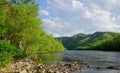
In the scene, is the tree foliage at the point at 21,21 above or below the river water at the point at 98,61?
above

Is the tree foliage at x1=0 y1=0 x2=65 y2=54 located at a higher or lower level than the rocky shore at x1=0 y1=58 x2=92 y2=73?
higher

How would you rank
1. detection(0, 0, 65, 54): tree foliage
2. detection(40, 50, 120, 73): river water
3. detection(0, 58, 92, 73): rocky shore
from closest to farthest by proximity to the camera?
detection(0, 58, 92, 73): rocky shore
detection(40, 50, 120, 73): river water
detection(0, 0, 65, 54): tree foliage

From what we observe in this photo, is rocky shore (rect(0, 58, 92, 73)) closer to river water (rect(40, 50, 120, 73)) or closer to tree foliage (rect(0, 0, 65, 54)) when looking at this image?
river water (rect(40, 50, 120, 73))

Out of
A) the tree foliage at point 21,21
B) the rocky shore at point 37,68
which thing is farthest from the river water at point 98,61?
the tree foliage at point 21,21

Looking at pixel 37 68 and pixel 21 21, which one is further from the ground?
pixel 21 21

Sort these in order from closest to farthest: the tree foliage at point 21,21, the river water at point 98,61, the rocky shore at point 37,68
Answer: the rocky shore at point 37,68 < the river water at point 98,61 < the tree foliage at point 21,21

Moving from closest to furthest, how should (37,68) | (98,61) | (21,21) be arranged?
(37,68)
(98,61)
(21,21)

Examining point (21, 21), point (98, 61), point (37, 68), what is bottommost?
point (98, 61)

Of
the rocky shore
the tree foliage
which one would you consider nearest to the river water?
the rocky shore

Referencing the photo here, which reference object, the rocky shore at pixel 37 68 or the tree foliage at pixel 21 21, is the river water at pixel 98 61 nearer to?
the rocky shore at pixel 37 68

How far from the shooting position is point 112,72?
123ft

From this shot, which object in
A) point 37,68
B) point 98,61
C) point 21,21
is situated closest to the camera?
point 37,68

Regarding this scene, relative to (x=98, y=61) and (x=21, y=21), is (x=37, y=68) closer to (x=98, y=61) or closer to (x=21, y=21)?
(x=98, y=61)

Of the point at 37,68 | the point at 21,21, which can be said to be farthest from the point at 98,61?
the point at 37,68
